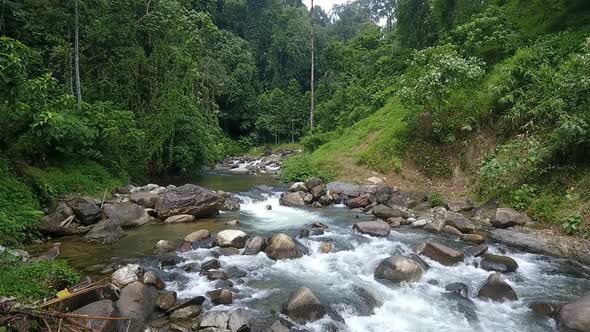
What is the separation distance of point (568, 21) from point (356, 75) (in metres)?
16.9

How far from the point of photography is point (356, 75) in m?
31.2

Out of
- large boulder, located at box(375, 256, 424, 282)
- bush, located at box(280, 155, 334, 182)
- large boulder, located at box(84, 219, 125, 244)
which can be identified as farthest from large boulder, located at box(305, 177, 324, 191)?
large boulder, located at box(375, 256, 424, 282)

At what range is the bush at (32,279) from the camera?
5.35 meters

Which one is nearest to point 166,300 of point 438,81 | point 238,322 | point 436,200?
point 238,322

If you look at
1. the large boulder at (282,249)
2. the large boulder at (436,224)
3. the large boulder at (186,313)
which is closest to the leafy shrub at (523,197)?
the large boulder at (436,224)

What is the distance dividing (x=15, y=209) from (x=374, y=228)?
8250 millimetres

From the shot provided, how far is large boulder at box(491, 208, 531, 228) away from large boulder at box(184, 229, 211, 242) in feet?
23.8

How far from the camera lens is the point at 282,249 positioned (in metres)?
8.29

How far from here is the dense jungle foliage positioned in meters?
9.84

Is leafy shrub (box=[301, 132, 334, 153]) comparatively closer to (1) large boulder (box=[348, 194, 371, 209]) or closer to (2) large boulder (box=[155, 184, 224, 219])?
(1) large boulder (box=[348, 194, 371, 209])

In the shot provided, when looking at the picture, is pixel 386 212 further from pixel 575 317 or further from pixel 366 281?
pixel 575 317

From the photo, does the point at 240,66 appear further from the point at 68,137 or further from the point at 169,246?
the point at 169,246

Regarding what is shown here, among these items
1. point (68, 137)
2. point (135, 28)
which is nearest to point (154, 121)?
point (135, 28)

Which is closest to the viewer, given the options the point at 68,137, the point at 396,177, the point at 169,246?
the point at 169,246
